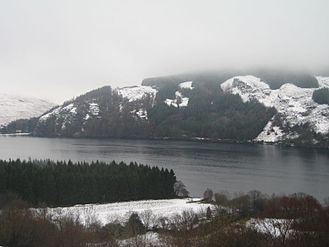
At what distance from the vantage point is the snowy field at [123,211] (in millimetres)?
67188

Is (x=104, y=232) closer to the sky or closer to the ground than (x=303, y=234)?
closer to the ground

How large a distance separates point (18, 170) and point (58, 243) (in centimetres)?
5399

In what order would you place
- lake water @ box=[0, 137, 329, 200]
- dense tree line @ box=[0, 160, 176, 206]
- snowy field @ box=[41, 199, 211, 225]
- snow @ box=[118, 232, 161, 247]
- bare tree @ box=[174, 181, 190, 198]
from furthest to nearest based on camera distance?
lake water @ box=[0, 137, 329, 200] → bare tree @ box=[174, 181, 190, 198] → dense tree line @ box=[0, 160, 176, 206] → snowy field @ box=[41, 199, 211, 225] → snow @ box=[118, 232, 161, 247]

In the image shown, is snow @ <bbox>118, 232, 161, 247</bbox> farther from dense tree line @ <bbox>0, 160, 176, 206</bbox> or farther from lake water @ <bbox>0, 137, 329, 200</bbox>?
lake water @ <bbox>0, 137, 329, 200</bbox>

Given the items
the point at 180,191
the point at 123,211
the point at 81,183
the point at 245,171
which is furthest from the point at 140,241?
the point at 245,171

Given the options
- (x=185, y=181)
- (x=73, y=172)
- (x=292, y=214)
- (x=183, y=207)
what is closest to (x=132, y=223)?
(x=183, y=207)

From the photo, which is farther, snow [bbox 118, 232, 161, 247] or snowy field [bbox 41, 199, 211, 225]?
snowy field [bbox 41, 199, 211, 225]

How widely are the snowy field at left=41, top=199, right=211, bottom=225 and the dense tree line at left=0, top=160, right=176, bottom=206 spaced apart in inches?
272

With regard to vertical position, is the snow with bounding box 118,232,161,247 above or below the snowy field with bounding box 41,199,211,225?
above

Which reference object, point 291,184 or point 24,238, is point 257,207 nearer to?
point 24,238

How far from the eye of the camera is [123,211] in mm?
75688

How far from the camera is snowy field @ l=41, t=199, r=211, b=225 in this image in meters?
67.2

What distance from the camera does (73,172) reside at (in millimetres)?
96062

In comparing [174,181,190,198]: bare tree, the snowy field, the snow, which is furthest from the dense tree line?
the snow
